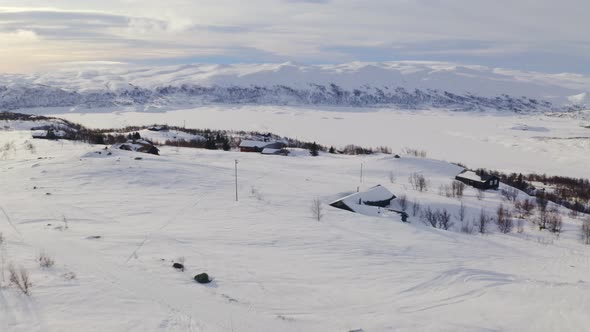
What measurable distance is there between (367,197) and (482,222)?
324 inches

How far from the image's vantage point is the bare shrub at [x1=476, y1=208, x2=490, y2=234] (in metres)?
28.1

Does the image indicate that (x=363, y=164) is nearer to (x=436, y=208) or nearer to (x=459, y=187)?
(x=459, y=187)

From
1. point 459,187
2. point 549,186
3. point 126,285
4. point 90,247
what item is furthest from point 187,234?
point 549,186

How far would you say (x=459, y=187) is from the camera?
43.0 m

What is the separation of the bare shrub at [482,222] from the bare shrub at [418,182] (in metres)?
9.37

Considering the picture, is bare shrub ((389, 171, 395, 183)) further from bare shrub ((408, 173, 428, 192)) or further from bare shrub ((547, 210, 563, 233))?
bare shrub ((547, 210, 563, 233))

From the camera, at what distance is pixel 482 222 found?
29.1m

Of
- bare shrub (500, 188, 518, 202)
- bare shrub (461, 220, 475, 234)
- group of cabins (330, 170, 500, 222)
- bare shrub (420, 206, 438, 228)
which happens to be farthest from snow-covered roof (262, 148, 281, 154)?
bare shrub (461, 220, 475, 234)

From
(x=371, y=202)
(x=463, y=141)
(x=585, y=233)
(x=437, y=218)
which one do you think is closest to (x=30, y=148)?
(x=371, y=202)

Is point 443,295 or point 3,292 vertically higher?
point 3,292

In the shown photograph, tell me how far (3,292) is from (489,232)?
26504 mm

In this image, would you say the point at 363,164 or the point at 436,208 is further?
the point at 363,164

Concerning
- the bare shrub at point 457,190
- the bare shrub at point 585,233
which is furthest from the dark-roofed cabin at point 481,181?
the bare shrub at point 585,233

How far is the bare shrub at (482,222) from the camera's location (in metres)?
28.1
